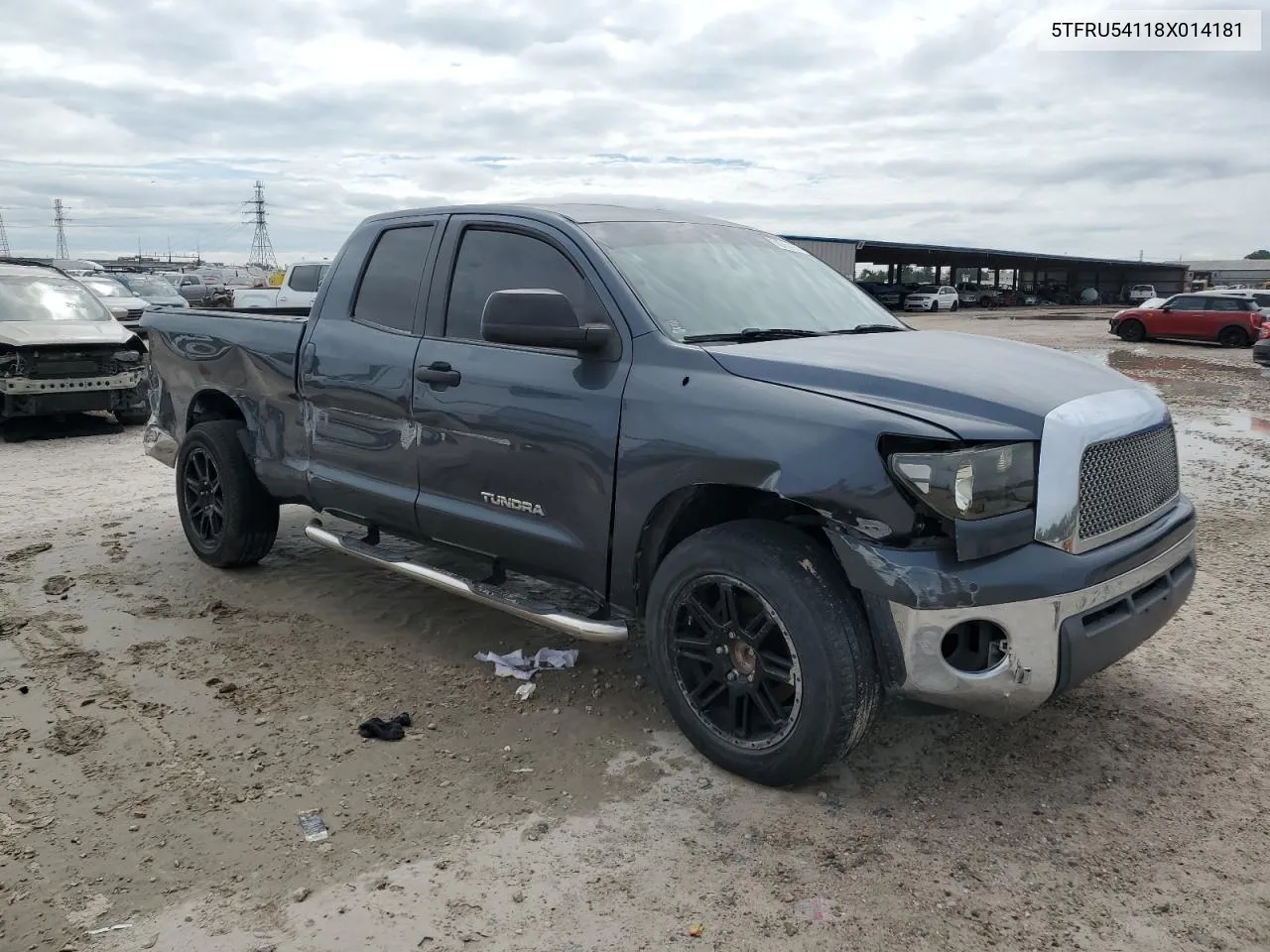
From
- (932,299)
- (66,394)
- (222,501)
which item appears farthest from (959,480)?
(932,299)

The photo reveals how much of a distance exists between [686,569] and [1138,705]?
6.45 feet

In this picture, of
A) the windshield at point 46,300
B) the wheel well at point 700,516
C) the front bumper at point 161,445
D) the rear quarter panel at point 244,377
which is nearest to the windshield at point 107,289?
the windshield at point 46,300

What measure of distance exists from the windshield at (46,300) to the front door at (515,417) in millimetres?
8586

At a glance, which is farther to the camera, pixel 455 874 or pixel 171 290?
pixel 171 290

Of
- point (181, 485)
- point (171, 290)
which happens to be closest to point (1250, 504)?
point (181, 485)

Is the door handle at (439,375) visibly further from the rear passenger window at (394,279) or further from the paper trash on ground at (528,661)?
the paper trash on ground at (528,661)

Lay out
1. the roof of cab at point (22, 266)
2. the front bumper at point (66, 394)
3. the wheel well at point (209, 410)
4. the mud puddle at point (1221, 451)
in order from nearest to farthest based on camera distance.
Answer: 1. the wheel well at point (209, 410)
2. the mud puddle at point (1221, 451)
3. the front bumper at point (66, 394)
4. the roof of cab at point (22, 266)

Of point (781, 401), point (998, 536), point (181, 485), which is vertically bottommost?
point (181, 485)

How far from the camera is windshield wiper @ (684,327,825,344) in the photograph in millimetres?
3729

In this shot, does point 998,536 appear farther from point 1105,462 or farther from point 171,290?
point 171,290

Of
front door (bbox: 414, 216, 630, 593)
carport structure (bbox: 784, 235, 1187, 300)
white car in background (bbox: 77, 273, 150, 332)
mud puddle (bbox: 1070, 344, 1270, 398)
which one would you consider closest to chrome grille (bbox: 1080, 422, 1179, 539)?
front door (bbox: 414, 216, 630, 593)

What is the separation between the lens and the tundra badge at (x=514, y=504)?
12.9 feet

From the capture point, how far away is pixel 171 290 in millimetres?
22453

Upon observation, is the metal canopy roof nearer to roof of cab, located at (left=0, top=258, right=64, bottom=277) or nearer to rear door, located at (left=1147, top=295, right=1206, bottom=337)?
rear door, located at (left=1147, top=295, right=1206, bottom=337)
